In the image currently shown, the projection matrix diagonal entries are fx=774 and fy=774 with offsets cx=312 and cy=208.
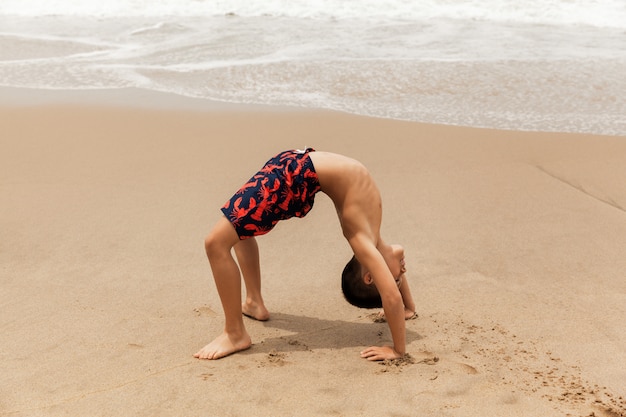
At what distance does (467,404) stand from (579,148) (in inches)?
164

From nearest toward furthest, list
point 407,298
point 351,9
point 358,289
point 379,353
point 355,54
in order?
point 379,353 < point 358,289 < point 407,298 < point 355,54 < point 351,9

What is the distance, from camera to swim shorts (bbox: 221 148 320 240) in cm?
355

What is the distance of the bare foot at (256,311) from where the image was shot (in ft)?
13.4

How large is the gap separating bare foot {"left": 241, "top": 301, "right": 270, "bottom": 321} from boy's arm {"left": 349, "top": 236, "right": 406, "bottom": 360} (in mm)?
699

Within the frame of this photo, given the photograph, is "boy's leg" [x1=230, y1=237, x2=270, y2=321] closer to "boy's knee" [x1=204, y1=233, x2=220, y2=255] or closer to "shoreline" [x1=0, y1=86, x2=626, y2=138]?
"boy's knee" [x1=204, y1=233, x2=220, y2=255]

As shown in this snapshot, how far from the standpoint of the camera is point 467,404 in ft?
10.3

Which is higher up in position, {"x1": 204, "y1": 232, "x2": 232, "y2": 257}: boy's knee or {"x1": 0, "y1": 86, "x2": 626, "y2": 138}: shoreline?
{"x1": 0, "y1": 86, "x2": 626, "y2": 138}: shoreline

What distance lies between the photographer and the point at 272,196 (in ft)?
11.7

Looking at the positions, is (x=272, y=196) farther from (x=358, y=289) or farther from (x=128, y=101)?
(x=128, y=101)

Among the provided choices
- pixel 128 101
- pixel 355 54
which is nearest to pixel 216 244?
pixel 128 101

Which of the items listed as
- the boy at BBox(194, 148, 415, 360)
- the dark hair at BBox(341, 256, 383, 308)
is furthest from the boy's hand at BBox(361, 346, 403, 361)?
the dark hair at BBox(341, 256, 383, 308)

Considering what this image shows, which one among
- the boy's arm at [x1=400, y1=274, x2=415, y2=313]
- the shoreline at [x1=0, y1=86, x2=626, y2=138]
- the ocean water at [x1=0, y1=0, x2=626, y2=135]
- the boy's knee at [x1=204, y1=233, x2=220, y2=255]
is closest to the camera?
the boy's knee at [x1=204, y1=233, x2=220, y2=255]

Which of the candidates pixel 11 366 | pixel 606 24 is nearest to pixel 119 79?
pixel 11 366

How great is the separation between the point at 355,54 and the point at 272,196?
7.18 metres
